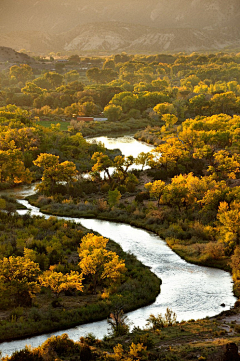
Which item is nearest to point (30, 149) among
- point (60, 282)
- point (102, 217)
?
point (102, 217)

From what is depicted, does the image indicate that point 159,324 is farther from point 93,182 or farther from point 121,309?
point 93,182

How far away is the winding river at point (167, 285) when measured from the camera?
34.1 m

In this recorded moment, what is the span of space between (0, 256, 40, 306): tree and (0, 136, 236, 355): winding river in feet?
13.1

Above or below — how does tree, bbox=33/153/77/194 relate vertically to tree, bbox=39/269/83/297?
above

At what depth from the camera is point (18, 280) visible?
35.3 metres

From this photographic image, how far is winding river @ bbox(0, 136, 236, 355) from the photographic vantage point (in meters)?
34.1

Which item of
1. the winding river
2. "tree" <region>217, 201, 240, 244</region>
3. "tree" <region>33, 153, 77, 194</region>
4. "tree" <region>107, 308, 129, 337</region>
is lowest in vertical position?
the winding river

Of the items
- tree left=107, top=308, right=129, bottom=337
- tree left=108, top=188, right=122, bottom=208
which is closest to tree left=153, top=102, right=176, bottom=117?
tree left=108, top=188, right=122, bottom=208

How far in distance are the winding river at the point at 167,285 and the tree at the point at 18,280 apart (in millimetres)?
3999

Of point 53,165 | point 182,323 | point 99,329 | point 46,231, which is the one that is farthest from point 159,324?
point 53,165

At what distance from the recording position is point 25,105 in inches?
6201

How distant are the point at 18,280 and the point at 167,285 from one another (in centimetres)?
1355

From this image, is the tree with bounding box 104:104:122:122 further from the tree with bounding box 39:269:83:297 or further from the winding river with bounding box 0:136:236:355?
the tree with bounding box 39:269:83:297

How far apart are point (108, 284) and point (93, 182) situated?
114ft
